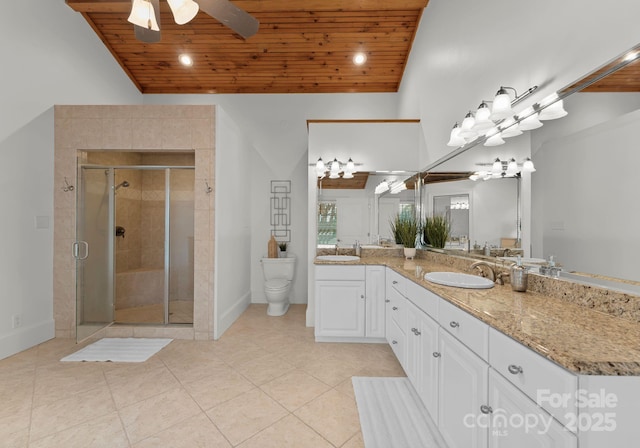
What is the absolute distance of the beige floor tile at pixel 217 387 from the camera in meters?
1.94

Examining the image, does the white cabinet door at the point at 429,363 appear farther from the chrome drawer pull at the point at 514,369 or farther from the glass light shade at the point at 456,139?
the glass light shade at the point at 456,139

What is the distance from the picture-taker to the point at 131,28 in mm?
3619

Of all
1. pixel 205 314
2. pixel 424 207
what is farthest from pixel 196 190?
pixel 424 207

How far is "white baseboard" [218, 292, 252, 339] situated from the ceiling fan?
264cm

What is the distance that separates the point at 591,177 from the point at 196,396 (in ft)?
8.53

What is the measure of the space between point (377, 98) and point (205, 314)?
3.82m

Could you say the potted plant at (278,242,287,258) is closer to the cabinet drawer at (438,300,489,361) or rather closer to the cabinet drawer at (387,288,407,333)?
the cabinet drawer at (387,288,407,333)

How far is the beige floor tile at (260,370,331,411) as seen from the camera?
192 centimetres

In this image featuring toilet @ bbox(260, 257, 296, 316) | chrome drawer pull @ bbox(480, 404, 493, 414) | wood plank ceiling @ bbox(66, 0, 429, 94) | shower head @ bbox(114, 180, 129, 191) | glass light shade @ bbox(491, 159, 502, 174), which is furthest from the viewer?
toilet @ bbox(260, 257, 296, 316)

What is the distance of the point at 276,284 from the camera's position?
147 inches

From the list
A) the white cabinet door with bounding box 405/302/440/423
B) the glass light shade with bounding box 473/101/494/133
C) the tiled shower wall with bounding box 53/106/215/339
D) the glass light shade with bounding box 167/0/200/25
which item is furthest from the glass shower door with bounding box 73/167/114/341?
the glass light shade with bounding box 473/101/494/133

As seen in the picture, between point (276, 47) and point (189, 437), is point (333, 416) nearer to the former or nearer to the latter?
point (189, 437)

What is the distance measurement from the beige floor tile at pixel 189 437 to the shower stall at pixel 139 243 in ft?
5.09

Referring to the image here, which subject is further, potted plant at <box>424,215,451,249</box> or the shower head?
the shower head
